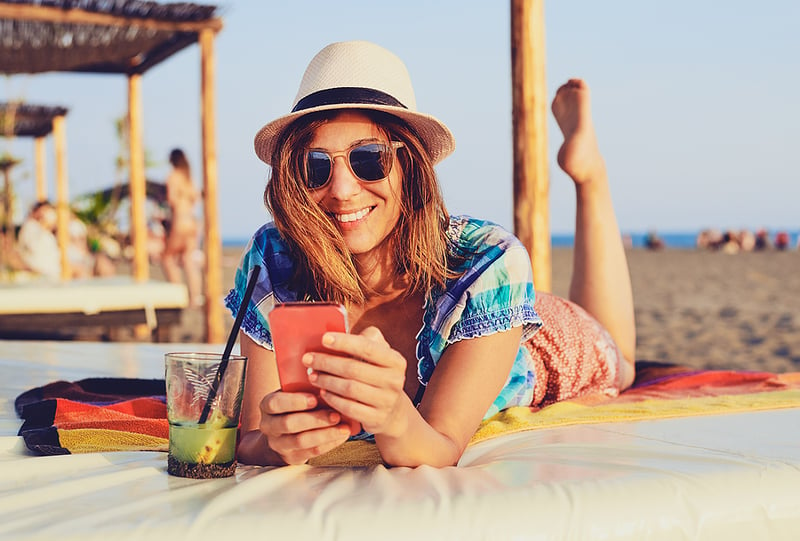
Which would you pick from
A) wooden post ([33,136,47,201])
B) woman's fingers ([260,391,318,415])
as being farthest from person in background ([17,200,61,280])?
woman's fingers ([260,391,318,415])

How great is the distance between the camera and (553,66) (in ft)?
15.9

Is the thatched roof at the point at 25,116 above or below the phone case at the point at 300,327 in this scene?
above

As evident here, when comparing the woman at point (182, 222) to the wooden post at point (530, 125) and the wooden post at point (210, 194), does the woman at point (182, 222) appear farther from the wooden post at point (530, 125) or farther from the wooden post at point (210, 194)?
the wooden post at point (530, 125)

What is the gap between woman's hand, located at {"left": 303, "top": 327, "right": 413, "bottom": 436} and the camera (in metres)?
1.38

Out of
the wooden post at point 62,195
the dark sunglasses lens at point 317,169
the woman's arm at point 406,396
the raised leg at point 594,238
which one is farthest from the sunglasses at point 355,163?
the wooden post at point 62,195

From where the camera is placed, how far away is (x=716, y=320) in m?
11.0

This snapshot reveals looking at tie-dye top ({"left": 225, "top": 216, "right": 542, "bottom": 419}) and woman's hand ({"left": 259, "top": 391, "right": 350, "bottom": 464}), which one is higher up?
tie-dye top ({"left": 225, "top": 216, "right": 542, "bottom": 419})

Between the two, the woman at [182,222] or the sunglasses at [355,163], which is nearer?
the sunglasses at [355,163]

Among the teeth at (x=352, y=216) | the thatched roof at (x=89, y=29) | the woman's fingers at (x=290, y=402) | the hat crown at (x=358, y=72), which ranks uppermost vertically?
Answer: the thatched roof at (x=89, y=29)

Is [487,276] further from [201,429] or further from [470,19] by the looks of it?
[470,19]

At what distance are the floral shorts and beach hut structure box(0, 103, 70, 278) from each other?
10.0 metres

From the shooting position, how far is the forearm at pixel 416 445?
1.67 m

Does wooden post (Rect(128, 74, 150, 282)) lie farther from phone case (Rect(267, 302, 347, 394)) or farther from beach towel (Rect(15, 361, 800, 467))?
phone case (Rect(267, 302, 347, 394))

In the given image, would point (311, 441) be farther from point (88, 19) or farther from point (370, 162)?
point (88, 19)
